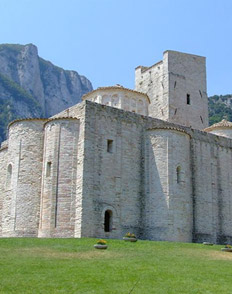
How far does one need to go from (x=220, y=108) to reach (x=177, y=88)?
63.8 meters

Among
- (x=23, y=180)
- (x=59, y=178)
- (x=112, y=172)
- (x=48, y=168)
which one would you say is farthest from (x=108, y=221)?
(x=23, y=180)

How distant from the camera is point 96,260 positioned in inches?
731

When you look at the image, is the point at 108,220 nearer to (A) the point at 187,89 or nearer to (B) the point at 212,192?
(B) the point at 212,192

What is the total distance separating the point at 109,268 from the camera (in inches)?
674

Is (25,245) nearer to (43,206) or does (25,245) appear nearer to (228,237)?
(43,206)

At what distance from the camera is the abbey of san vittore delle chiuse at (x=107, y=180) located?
27.4 meters

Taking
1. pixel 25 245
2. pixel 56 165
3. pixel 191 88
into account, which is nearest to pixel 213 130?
pixel 191 88

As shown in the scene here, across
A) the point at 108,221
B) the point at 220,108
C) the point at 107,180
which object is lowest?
the point at 108,221

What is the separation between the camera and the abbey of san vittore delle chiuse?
27406 millimetres

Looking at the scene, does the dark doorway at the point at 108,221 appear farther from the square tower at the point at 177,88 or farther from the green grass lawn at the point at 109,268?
the square tower at the point at 177,88

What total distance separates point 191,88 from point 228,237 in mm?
15577

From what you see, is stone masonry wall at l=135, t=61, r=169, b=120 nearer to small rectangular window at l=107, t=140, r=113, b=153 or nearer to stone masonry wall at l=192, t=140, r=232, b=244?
stone masonry wall at l=192, t=140, r=232, b=244

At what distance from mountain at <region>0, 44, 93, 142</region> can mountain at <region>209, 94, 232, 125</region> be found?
3940cm

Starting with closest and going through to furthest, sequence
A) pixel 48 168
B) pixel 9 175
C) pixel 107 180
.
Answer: pixel 48 168 → pixel 107 180 → pixel 9 175
